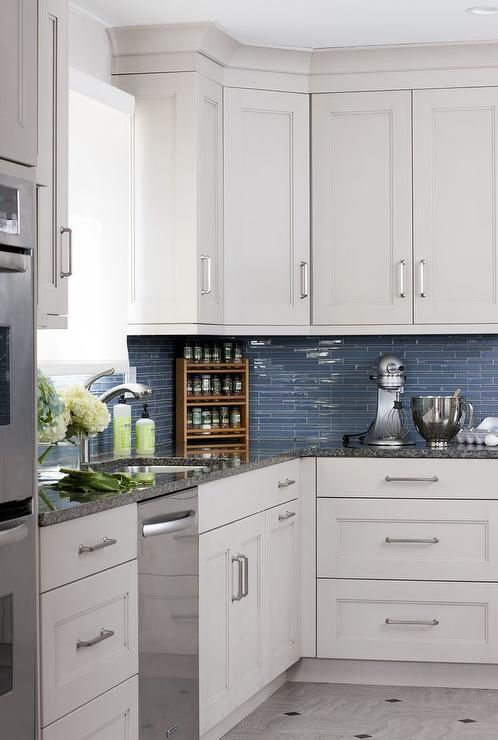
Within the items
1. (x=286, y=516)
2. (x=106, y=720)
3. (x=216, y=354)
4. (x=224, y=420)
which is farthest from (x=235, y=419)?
(x=106, y=720)

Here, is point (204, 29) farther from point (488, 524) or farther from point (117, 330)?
point (488, 524)

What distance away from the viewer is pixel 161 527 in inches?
120

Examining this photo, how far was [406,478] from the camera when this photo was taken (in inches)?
163

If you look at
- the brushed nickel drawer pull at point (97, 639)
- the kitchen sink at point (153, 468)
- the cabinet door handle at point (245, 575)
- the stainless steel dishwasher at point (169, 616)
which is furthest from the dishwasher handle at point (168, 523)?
the kitchen sink at point (153, 468)

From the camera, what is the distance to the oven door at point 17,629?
222cm

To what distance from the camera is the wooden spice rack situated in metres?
4.59

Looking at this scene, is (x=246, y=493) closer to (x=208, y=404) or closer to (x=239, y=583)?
(x=239, y=583)

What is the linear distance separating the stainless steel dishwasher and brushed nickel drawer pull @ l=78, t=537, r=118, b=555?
199 mm

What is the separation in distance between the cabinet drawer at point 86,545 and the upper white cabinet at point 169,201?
53.5 inches

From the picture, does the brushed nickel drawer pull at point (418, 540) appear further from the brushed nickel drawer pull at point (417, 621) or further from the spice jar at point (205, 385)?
the spice jar at point (205, 385)

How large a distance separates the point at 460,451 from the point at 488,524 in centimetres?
28

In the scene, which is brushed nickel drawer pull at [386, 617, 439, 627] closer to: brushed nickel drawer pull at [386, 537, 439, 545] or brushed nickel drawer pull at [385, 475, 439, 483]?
brushed nickel drawer pull at [386, 537, 439, 545]

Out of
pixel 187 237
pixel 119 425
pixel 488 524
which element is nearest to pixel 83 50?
pixel 187 237

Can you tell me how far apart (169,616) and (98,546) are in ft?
1.80
